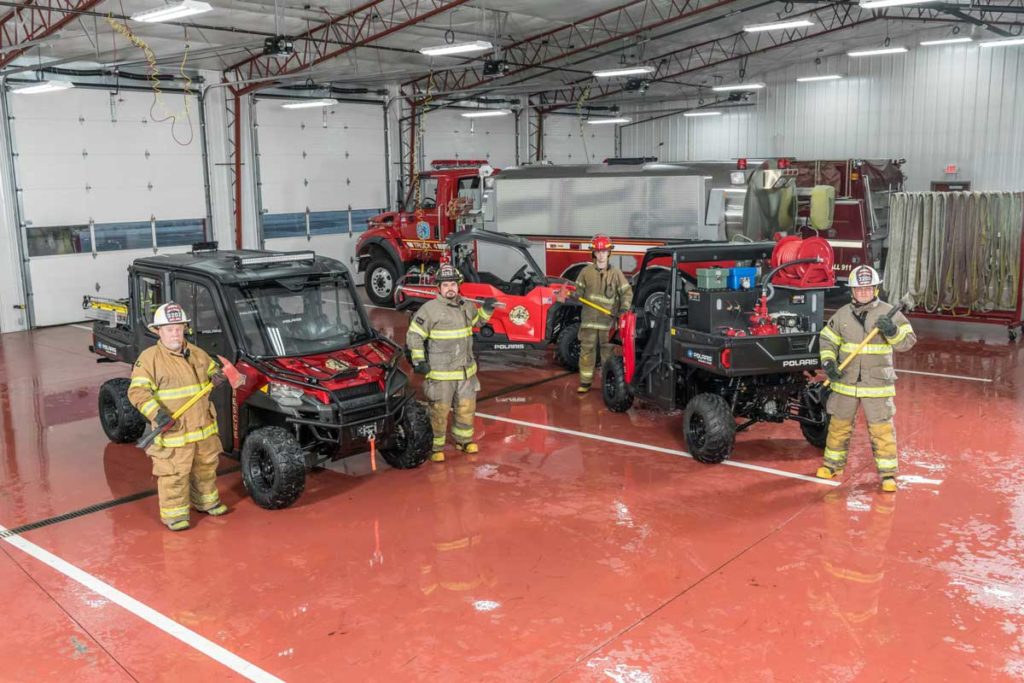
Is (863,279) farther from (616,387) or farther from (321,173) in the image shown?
(321,173)

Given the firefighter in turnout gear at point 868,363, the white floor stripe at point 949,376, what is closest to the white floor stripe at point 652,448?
the firefighter in turnout gear at point 868,363

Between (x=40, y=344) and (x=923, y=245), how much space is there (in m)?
15.0

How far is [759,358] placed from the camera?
7266 millimetres

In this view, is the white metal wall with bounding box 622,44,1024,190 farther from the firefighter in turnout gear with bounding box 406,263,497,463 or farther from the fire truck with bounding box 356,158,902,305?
the firefighter in turnout gear with bounding box 406,263,497,463

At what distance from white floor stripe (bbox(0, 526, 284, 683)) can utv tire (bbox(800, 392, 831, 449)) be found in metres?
5.29

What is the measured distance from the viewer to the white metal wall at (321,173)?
772 inches

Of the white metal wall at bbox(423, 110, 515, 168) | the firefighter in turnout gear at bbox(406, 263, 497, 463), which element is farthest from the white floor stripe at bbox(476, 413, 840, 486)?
the white metal wall at bbox(423, 110, 515, 168)

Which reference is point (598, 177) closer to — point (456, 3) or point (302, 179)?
point (456, 3)

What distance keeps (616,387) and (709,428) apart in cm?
205

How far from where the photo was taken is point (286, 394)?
6652mm

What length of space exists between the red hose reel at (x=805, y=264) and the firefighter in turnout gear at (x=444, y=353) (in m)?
2.90

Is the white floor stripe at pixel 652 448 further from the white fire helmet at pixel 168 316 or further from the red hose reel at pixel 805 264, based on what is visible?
the white fire helmet at pixel 168 316

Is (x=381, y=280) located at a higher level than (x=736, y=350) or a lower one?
lower

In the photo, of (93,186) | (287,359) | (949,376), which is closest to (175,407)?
(287,359)
